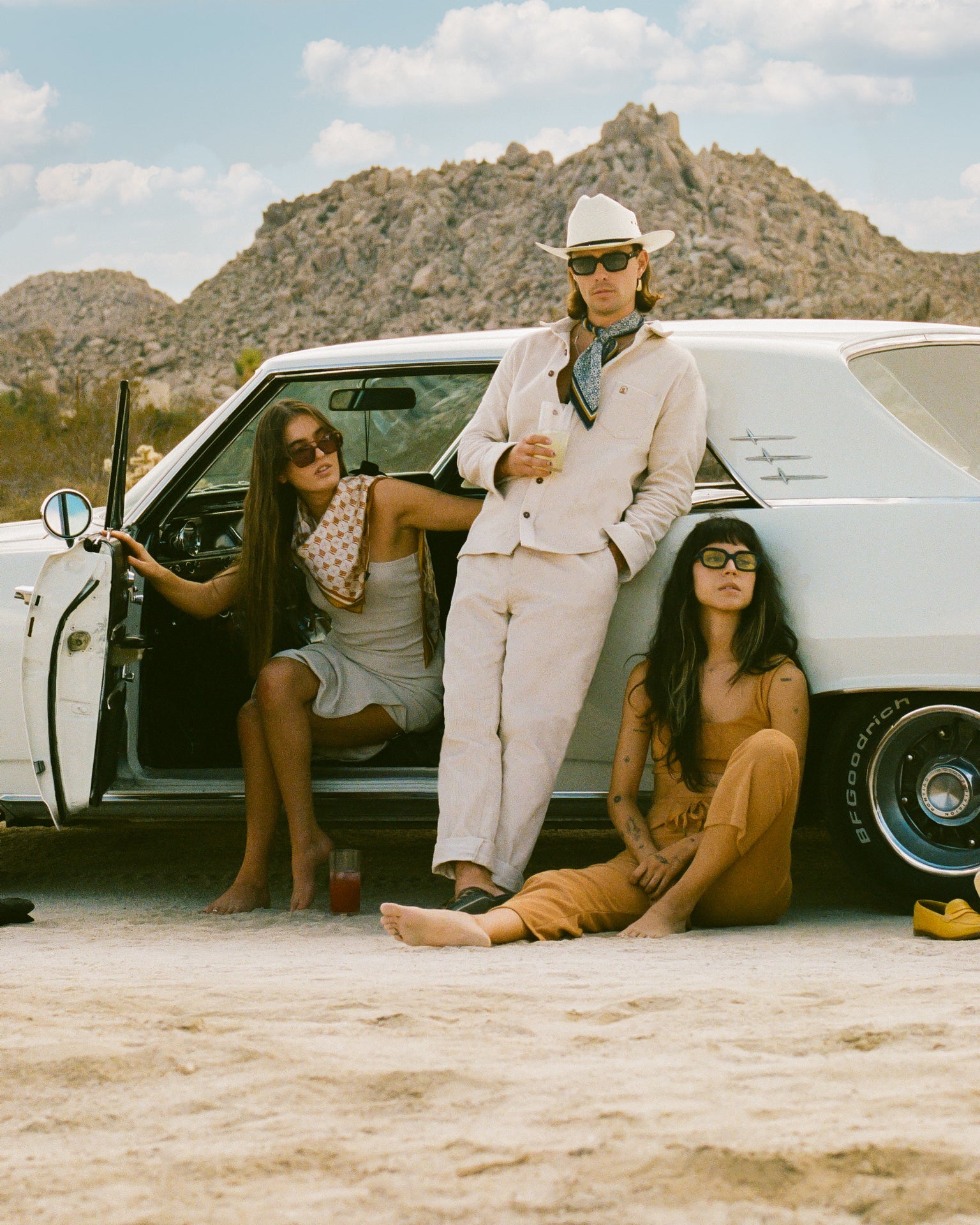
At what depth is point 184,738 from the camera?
4668mm

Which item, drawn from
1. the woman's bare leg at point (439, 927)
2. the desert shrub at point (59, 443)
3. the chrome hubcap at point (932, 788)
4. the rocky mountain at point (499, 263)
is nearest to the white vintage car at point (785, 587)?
the chrome hubcap at point (932, 788)

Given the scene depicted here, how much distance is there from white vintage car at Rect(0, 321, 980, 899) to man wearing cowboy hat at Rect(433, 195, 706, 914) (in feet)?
0.48

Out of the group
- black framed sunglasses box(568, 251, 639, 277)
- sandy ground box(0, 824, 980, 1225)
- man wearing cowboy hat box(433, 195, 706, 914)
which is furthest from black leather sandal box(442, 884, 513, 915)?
black framed sunglasses box(568, 251, 639, 277)

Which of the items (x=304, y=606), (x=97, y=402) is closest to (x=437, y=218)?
(x=97, y=402)

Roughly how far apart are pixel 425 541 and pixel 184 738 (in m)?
1.02

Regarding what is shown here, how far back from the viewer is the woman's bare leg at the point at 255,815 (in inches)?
168

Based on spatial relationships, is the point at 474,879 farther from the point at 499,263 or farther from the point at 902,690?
the point at 499,263

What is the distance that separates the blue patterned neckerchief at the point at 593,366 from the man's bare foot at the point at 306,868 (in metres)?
1.46

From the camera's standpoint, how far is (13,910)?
164 inches

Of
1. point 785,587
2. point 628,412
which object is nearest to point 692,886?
point 785,587

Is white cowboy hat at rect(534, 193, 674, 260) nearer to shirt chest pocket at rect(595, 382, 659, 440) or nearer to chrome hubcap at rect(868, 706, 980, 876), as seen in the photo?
shirt chest pocket at rect(595, 382, 659, 440)

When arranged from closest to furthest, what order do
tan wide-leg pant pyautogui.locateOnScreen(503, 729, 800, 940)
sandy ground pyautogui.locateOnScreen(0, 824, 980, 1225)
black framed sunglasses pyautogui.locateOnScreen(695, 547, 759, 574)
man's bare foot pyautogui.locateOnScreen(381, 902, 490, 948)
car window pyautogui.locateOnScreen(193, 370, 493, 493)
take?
sandy ground pyautogui.locateOnScreen(0, 824, 980, 1225), man's bare foot pyautogui.locateOnScreen(381, 902, 490, 948), tan wide-leg pant pyautogui.locateOnScreen(503, 729, 800, 940), black framed sunglasses pyautogui.locateOnScreen(695, 547, 759, 574), car window pyautogui.locateOnScreen(193, 370, 493, 493)

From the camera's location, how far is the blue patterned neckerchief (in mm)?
4152

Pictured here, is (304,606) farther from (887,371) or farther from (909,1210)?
(909,1210)
